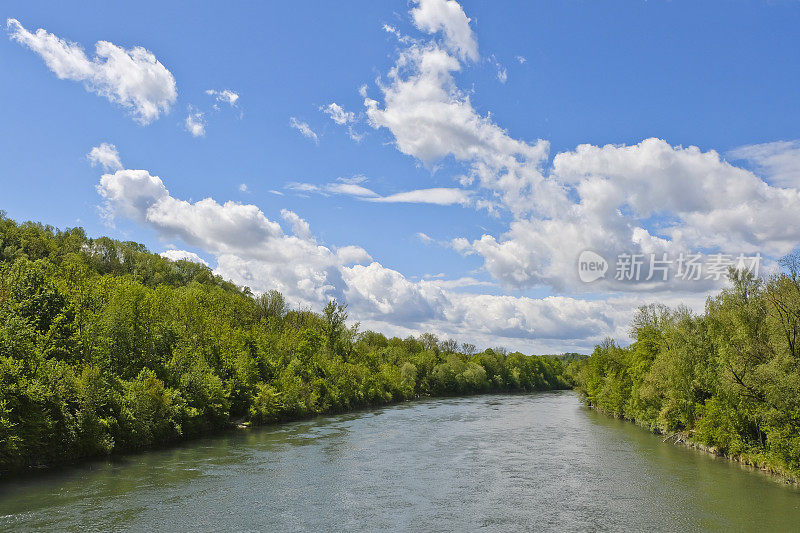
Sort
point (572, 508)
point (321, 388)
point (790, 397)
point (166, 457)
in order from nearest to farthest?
point (572, 508)
point (790, 397)
point (166, 457)
point (321, 388)

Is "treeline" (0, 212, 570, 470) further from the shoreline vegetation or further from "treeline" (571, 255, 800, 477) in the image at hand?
"treeline" (571, 255, 800, 477)

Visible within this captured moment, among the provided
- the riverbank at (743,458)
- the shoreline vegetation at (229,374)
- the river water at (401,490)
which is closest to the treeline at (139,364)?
the shoreline vegetation at (229,374)

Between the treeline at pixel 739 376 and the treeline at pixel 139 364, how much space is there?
129ft

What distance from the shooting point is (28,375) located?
3097 cm

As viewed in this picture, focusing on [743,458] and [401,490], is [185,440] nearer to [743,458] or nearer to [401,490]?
[401,490]

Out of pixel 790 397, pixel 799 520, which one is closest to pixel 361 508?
pixel 799 520

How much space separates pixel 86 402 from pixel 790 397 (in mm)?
41454

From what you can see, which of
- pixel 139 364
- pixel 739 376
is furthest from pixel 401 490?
pixel 139 364

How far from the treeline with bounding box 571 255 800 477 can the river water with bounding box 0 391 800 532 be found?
236 centimetres

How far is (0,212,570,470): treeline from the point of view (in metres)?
31.1

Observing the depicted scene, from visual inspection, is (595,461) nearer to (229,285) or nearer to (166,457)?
(166,457)

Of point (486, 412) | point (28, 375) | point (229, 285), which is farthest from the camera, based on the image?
point (229, 285)

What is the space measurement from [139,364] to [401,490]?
28.1 meters

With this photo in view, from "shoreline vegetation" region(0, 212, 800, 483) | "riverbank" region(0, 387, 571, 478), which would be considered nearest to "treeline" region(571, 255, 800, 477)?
"shoreline vegetation" region(0, 212, 800, 483)
